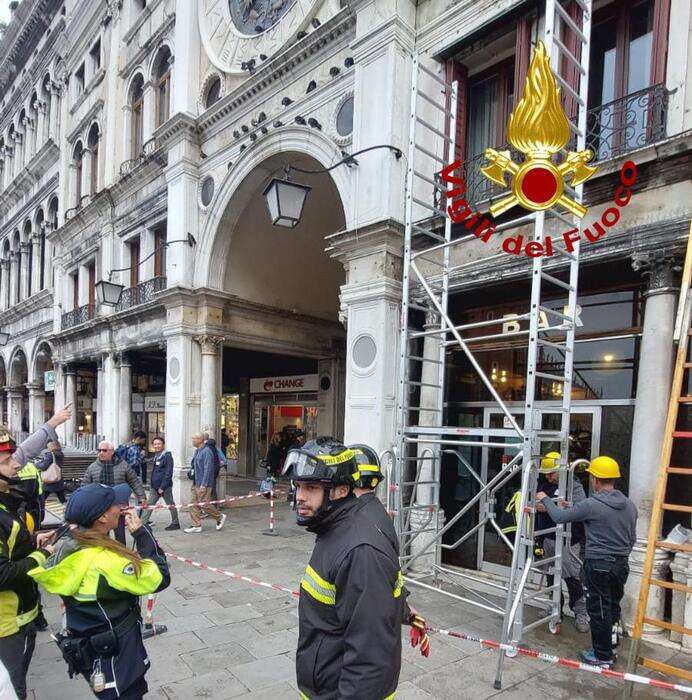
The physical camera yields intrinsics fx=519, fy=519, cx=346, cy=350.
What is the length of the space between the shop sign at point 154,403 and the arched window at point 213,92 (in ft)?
35.3

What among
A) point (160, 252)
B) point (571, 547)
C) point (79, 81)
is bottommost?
point (571, 547)

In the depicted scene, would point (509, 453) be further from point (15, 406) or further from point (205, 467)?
point (15, 406)

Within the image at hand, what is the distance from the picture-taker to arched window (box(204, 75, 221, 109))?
12102 millimetres

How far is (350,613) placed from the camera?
2064 millimetres

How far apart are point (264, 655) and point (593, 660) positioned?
9.55ft

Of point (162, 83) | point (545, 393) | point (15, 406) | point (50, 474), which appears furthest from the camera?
point (15, 406)

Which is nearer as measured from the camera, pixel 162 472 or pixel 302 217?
pixel 162 472

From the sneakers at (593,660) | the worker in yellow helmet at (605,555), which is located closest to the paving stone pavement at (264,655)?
the sneakers at (593,660)

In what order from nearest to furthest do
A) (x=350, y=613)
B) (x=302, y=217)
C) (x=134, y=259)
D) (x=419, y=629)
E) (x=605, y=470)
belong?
(x=350, y=613) < (x=419, y=629) < (x=605, y=470) < (x=302, y=217) < (x=134, y=259)

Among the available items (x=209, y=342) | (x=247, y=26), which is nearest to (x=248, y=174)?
(x=247, y=26)

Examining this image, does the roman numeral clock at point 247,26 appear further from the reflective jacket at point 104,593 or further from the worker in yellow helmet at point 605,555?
the reflective jacket at point 104,593

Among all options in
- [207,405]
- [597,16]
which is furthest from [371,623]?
[207,405]

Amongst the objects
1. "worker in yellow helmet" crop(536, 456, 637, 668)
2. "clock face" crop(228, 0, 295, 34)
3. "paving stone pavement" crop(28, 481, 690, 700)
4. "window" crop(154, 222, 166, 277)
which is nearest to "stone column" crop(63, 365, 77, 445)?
"window" crop(154, 222, 166, 277)

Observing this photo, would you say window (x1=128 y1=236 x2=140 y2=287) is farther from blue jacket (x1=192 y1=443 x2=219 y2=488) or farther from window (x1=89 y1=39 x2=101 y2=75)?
blue jacket (x1=192 y1=443 x2=219 y2=488)
